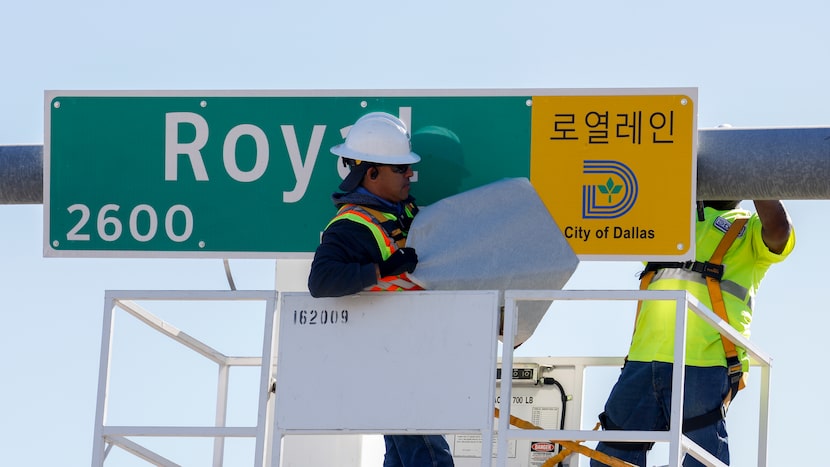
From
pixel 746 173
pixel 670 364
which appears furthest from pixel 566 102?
pixel 670 364

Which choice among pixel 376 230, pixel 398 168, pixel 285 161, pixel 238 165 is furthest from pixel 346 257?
pixel 238 165

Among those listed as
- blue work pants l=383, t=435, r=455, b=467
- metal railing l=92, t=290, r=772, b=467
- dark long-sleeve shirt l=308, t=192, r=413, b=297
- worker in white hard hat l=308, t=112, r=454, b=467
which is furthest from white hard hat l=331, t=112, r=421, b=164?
blue work pants l=383, t=435, r=455, b=467

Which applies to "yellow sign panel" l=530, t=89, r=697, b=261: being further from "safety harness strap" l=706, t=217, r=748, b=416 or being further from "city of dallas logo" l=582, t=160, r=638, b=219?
"safety harness strap" l=706, t=217, r=748, b=416

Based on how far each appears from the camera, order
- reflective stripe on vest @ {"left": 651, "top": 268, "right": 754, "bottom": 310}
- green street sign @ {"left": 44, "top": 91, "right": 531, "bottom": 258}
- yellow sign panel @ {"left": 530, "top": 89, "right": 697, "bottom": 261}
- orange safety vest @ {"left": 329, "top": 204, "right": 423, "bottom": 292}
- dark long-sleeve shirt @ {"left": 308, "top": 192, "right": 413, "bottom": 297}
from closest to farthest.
Answer: dark long-sleeve shirt @ {"left": 308, "top": 192, "right": 413, "bottom": 297}, orange safety vest @ {"left": 329, "top": 204, "right": 423, "bottom": 292}, yellow sign panel @ {"left": 530, "top": 89, "right": 697, "bottom": 261}, green street sign @ {"left": 44, "top": 91, "right": 531, "bottom": 258}, reflective stripe on vest @ {"left": 651, "top": 268, "right": 754, "bottom": 310}

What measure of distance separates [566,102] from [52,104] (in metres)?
3.38

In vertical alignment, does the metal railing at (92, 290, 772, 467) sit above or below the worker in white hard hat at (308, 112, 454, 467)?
below

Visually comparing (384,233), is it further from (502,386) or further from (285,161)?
(285,161)

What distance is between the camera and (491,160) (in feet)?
32.8

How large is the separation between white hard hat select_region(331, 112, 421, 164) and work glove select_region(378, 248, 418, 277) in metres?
0.65

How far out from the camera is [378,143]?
9141 millimetres

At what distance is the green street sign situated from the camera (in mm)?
10023

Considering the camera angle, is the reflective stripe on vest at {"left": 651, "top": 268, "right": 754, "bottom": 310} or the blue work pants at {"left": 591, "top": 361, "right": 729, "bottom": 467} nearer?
the blue work pants at {"left": 591, "top": 361, "right": 729, "bottom": 467}

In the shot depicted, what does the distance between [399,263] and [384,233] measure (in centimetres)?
27

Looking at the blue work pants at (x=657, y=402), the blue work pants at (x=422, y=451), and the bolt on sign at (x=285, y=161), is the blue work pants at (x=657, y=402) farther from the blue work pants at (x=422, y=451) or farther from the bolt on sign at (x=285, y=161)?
the blue work pants at (x=422, y=451)
